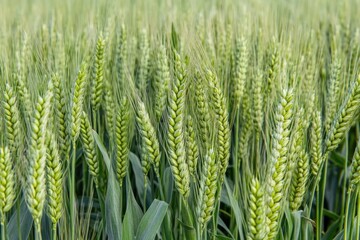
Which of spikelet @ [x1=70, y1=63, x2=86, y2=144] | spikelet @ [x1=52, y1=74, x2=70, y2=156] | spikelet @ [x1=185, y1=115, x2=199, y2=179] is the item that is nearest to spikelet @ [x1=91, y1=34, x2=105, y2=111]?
spikelet @ [x1=52, y1=74, x2=70, y2=156]

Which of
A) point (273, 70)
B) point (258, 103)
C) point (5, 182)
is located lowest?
point (5, 182)

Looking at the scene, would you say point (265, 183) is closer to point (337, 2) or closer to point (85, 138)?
point (85, 138)

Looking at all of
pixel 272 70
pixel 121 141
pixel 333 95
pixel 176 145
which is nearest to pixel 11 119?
pixel 121 141

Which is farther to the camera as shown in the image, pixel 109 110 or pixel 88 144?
pixel 109 110

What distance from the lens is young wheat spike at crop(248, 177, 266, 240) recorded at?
141 centimetres

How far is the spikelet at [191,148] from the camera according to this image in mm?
1690

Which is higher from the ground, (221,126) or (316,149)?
(221,126)

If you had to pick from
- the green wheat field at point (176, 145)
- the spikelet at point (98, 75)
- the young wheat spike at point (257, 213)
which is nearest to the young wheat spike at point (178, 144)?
the green wheat field at point (176, 145)

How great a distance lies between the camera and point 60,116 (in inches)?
70.0

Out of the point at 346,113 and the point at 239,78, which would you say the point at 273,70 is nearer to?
the point at 239,78

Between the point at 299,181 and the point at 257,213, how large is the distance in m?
0.38

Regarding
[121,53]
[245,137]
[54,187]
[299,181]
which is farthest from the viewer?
Result: [121,53]

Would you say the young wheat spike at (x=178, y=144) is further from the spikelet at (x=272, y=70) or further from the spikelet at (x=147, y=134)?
the spikelet at (x=272, y=70)

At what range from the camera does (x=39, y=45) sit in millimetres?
2248
